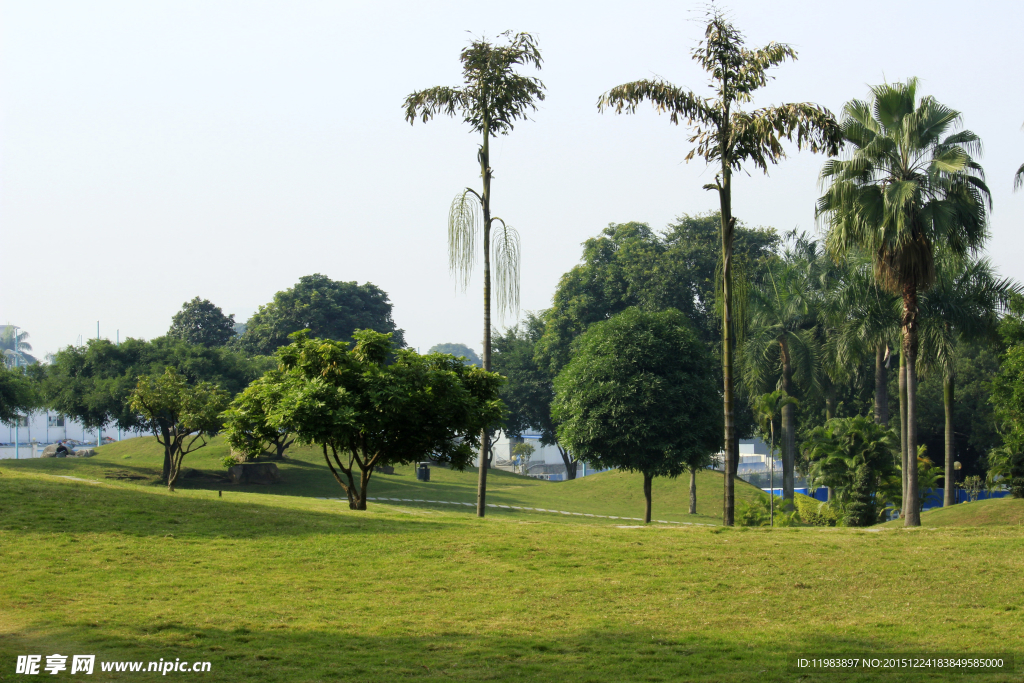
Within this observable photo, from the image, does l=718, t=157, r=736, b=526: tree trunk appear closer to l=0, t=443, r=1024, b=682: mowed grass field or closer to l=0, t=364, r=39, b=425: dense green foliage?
l=0, t=443, r=1024, b=682: mowed grass field

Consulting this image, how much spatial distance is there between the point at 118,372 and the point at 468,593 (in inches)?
1618

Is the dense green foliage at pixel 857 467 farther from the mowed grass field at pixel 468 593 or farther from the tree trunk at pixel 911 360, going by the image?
the mowed grass field at pixel 468 593

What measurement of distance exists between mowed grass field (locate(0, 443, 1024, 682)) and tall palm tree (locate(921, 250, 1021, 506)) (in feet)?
47.0

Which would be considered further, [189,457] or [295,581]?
[189,457]

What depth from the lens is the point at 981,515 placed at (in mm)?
24422

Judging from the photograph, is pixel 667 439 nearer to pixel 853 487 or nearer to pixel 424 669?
pixel 853 487

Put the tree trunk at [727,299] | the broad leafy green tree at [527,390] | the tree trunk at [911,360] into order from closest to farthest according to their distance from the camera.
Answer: the tree trunk at [727,299], the tree trunk at [911,360], the broad leafy green tree at [527,390]

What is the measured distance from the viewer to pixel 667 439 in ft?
107

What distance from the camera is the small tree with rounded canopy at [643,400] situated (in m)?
32.3

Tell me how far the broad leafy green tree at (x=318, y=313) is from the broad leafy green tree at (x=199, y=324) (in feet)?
22.3

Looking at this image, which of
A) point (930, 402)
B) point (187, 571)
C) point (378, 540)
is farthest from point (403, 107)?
point (930, 402)

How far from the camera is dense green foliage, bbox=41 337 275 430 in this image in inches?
1789

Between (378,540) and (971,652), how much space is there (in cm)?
936

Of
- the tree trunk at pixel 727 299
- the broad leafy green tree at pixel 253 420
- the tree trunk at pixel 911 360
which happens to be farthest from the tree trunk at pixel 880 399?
the broad leafy green tree at pixel 253 420
